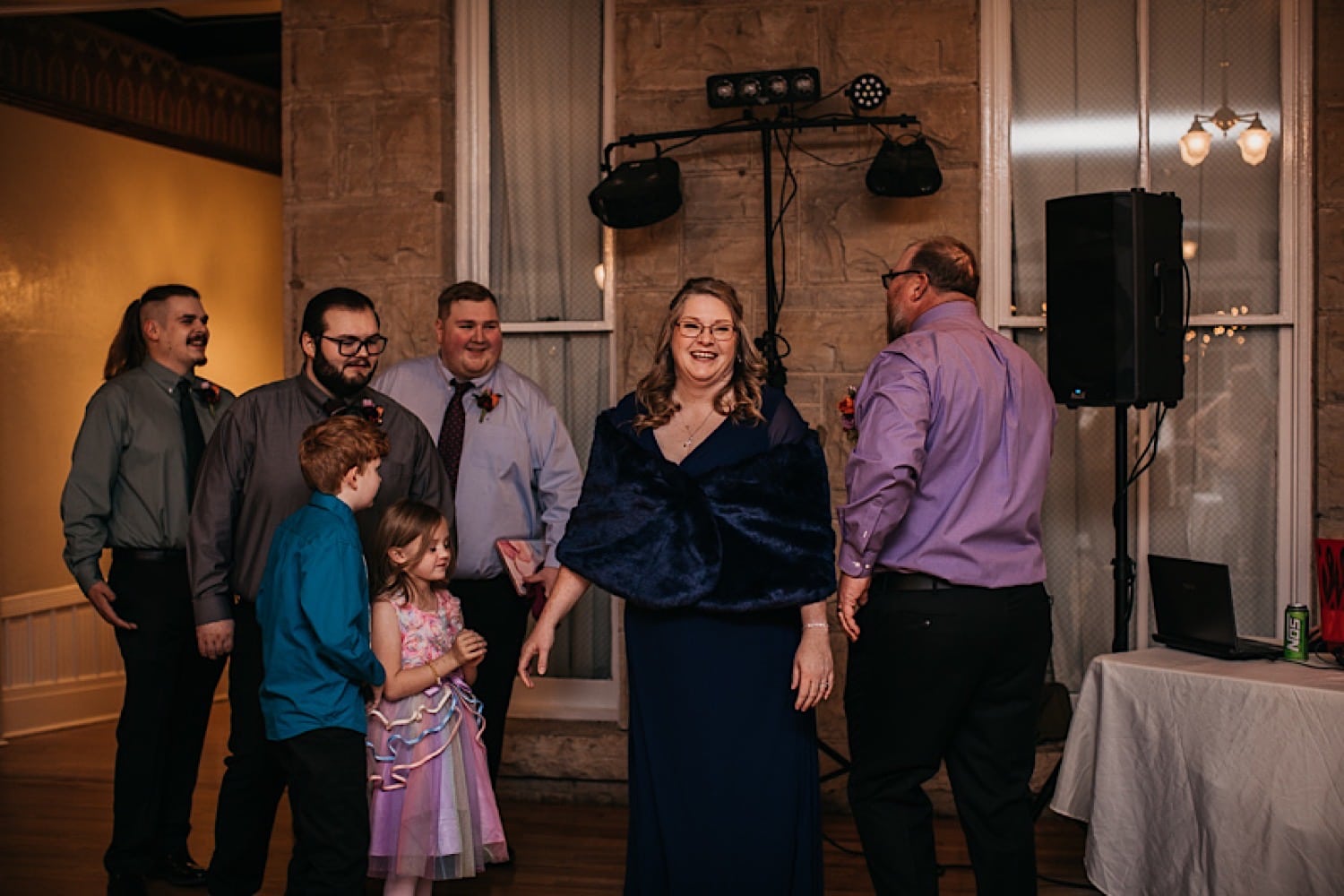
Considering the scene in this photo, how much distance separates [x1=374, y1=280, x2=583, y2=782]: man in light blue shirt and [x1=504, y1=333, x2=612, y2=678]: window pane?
81 centimetres

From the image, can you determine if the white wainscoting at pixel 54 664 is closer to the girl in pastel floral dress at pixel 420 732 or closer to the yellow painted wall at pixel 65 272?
the yellow painted wall at pixel 65 272

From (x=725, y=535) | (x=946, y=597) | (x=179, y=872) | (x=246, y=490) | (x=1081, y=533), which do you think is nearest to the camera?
(x=725, y=535)

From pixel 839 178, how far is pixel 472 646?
2253mm

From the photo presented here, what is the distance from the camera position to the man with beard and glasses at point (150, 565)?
4.03 meters

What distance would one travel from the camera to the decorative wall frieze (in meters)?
6.67

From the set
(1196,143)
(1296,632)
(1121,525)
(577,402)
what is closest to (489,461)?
(577,402)

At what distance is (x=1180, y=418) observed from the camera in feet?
16.0

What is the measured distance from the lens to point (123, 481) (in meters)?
4.11

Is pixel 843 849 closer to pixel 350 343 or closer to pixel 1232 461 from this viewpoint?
pixel 1232 461

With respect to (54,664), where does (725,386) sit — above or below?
above

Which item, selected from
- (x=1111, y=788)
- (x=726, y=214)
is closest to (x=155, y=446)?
(x=726, y=214)

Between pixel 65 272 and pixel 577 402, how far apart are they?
10.4 ft

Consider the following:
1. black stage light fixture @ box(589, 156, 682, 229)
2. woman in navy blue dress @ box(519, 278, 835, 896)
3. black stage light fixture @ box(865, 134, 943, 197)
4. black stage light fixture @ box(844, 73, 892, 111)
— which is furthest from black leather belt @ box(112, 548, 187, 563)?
black stage light fixture @ box(844, 73, 892, 111)

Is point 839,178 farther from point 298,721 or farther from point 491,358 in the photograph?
point 298,721
